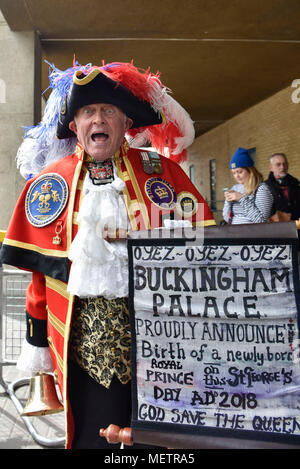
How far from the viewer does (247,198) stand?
12.7 ft

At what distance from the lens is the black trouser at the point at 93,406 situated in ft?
5.96

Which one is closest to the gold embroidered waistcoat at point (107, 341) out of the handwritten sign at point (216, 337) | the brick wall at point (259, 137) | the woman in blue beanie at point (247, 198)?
the handwritten sign at point (216, 337)

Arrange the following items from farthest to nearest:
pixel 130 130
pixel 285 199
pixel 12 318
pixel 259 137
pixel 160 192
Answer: pixel 259 137
pixel 285 199
pixel 12 318
pixel 130 130
pixel 160 192

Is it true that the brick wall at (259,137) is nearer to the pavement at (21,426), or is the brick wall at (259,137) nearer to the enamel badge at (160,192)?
the pavement at (21,426)

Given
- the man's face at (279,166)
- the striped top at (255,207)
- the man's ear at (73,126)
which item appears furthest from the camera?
the man's face at (279,166)

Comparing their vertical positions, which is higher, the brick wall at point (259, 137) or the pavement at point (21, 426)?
the brick wall at point (259, 137)

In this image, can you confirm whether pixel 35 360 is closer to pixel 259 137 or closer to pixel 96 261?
pixel 96 261

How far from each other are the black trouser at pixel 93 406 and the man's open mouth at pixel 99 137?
3.23 ft

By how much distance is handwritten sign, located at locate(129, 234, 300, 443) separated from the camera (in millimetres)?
1363

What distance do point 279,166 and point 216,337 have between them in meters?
3.43

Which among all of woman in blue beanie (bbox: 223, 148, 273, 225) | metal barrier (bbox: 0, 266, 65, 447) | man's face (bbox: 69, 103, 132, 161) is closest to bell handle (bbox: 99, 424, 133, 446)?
man's face (bbox: 69, 103, 132, 161)

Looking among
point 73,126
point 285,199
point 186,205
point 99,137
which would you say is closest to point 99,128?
point 99,137

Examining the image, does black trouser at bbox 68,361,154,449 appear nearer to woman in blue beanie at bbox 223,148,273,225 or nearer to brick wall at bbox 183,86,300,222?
woman in blue beanie at bbox 223,148,273,225

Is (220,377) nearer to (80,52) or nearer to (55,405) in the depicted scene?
(55,405)
